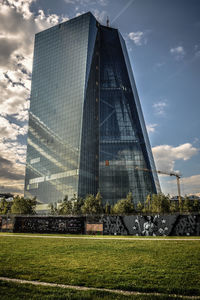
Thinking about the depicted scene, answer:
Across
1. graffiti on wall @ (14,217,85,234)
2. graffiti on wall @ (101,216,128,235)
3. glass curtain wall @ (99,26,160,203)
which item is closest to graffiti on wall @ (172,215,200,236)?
graffiti on wall @ (101,216,128,235)

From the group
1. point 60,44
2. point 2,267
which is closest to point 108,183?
point 60,44

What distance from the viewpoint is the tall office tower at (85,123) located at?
94500 millimetres

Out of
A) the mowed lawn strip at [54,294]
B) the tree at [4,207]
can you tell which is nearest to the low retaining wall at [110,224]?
the mowed lawn strip at [54,294]

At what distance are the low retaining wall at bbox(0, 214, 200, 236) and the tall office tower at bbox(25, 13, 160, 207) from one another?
46.9 metres

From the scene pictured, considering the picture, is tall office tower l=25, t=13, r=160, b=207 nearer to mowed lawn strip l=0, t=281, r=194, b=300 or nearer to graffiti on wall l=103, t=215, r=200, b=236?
A: graffiti on wall l=103, t=215, r=200, b=236

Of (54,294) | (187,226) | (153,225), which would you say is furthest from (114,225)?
(54,294)

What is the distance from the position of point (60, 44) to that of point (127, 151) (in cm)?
6782

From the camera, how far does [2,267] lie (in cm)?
1073

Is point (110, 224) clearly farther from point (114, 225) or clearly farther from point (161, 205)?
point (161, 205)

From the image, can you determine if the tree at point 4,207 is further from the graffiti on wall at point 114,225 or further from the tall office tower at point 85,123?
the graffiti on wall at point 114,225

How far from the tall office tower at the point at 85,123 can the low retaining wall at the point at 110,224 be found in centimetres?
4694

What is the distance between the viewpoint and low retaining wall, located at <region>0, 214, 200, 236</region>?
30869 mm

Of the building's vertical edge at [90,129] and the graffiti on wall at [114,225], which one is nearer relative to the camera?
the graffiti on wall at [114,225]

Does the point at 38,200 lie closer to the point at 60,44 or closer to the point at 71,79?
the point at 71,79
